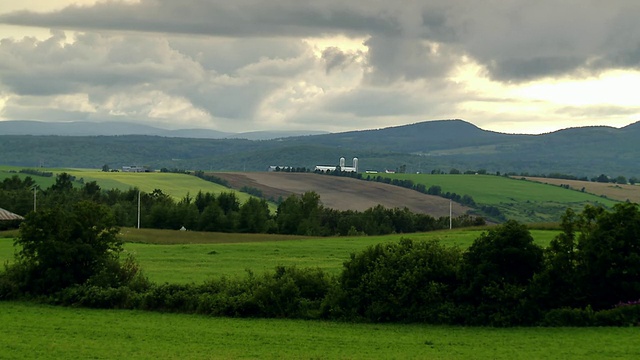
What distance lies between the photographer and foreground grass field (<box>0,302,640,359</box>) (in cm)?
3297

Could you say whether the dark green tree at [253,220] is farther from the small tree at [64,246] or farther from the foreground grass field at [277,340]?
the foreground grass field at [277,340]

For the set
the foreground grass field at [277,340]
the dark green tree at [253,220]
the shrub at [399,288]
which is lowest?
the dark green tree at [253,220]

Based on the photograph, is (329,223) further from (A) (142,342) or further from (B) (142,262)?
(A) (142,342)

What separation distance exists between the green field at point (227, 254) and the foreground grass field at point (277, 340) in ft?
40.4

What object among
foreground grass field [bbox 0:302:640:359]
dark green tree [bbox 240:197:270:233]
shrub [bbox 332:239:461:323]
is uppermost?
shrub [bbox 332:239:461:323]

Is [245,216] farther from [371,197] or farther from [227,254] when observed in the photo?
[371,197]

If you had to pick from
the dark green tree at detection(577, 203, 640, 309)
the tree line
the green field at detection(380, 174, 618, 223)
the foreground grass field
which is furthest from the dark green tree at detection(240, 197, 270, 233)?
the dark green tree at detection(577, 203, 640, 309)

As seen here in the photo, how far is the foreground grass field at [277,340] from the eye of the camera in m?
33.0

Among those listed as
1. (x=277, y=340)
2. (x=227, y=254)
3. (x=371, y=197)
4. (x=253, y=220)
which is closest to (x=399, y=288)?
(x=277, y=340)

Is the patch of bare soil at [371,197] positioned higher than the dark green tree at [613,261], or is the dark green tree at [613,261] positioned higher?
the dark green tree at [613,261]

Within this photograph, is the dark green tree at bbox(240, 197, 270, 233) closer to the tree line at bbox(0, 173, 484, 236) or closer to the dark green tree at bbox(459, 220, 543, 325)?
the tree line at bbox(0, 173, 484, 236)

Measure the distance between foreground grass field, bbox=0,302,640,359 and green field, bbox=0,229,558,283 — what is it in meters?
12.3

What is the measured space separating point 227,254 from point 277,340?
3511 cm

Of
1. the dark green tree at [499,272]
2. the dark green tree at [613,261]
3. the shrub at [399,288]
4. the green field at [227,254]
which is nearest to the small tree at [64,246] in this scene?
the green field at [227,254]
